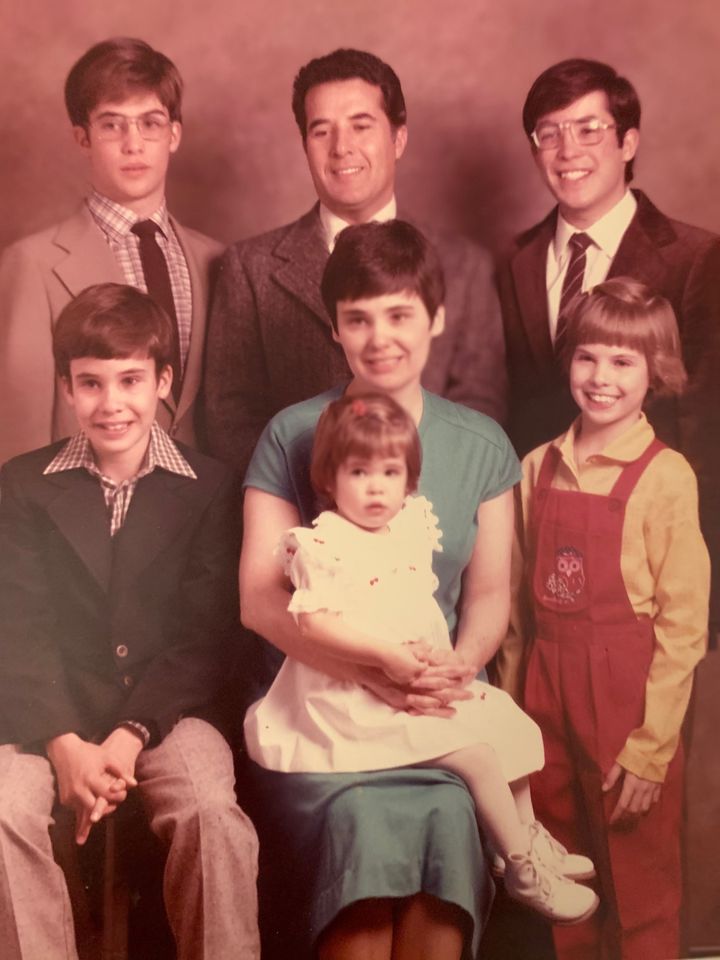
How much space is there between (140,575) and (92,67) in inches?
40.4

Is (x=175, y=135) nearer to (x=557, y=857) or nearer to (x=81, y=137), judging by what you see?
(x=81, y=137)

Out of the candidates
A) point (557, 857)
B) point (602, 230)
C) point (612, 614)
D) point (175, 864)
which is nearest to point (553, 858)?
point (557, 857)

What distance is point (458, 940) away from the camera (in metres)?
2.10

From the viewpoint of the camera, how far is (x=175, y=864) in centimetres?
206

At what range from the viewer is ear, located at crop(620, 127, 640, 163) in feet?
7.72

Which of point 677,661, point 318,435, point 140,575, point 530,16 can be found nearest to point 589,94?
point 530,16

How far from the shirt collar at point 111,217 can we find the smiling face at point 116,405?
0.91ft

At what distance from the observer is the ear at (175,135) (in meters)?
2.27

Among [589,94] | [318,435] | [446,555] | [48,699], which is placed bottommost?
[48,699]

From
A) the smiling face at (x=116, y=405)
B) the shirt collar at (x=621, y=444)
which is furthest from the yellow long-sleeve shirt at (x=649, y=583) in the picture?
the smiling face at (x=116, y=405)

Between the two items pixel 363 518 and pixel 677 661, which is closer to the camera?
pixel 363 518

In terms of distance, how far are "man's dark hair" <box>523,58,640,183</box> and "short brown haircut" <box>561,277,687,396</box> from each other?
0.26 metres

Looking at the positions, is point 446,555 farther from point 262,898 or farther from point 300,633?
point 262,898

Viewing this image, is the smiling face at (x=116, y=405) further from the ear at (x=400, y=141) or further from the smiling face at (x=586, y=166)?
the smiling face at (x=586, y=166)
